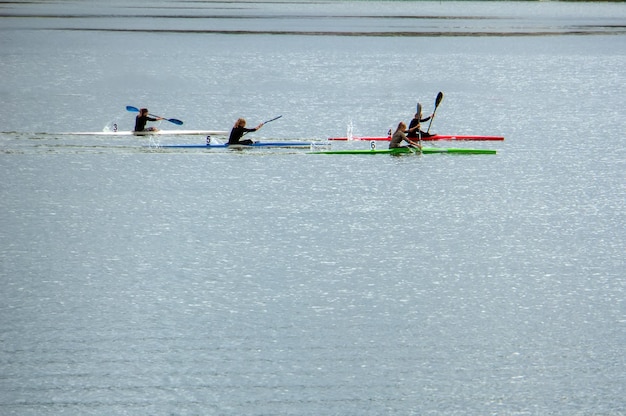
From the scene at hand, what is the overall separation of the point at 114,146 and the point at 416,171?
46.5ft

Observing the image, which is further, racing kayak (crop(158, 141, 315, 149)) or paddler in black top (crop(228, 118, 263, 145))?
racing kayak (crop(158, 141, 315, 149))

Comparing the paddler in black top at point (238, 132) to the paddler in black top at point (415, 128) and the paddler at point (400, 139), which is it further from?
the paddler in black top at point (415, 128)

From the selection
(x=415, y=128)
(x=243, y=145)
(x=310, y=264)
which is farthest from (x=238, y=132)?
(x=310, y=264)

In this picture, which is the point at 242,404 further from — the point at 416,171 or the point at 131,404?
the point at 416,171

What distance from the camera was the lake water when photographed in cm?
2166

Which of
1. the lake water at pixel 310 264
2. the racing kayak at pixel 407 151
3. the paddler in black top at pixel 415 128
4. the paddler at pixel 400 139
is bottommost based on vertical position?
the lake water at pixel 310 264

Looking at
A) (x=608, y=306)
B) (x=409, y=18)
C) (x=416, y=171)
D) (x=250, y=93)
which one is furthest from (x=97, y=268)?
(x=409, y=18)

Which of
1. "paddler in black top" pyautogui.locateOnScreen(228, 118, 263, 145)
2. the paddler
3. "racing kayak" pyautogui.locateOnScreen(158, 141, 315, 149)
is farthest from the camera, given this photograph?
"racing kayak" pyautogui.locateOnScreen(158, 141, 315, 149)

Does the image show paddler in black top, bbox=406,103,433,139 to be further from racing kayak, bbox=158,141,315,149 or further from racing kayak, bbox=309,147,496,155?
racing kayak, bbox=158,141,315,149

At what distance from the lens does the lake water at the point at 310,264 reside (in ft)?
71.1

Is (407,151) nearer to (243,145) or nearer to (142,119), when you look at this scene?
(243,145)

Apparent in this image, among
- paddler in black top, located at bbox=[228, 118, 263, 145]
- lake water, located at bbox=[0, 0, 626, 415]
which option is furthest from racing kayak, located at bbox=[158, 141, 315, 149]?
lake water, located at bbox=[0, 0, 626, 415]

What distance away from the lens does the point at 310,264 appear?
31469 mm

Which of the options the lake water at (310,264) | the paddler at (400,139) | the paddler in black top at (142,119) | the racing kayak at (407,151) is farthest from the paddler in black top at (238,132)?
the paddler at (400,139)
